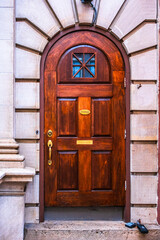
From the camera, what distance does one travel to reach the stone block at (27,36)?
3.28m

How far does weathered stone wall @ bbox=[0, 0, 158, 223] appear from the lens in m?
3.29

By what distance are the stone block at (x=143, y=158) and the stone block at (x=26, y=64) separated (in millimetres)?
2007

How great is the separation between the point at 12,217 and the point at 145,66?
3118 millimetres

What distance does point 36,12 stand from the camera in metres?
3.29

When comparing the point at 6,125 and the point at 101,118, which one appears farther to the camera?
the point at 101,118

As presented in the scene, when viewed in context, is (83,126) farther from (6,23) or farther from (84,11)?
(6,23)

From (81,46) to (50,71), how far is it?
0.68 meters

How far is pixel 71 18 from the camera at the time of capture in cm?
333

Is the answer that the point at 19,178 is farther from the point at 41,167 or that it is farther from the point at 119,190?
the point at 119,190

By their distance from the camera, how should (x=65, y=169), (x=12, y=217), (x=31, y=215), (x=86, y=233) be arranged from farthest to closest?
(x=65, y=169), (x=31, y=215), (x=86, y=233), (x=12, y=217)

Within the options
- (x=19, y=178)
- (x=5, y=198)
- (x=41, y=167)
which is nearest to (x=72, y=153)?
(x=41, y=167)

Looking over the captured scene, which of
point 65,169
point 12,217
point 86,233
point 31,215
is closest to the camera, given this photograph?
point 12,217

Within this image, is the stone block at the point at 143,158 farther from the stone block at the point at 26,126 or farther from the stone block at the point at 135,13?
the stone block at the point at 135,13

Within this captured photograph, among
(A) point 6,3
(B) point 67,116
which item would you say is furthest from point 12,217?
(A) point 6,3
